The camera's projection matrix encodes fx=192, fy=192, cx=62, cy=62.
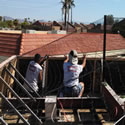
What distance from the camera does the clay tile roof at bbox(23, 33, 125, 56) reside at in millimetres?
7561

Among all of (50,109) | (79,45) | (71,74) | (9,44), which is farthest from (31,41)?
(50,109)

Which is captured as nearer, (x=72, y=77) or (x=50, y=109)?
(x=50, y=109)

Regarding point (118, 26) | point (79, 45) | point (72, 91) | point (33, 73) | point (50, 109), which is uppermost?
point (118, 26)

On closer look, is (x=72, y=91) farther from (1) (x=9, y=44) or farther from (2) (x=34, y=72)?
(1) (x=9, y=44)

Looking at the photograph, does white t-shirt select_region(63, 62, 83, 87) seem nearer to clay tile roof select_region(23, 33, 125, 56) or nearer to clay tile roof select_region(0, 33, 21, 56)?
clay tile roof select_region(23, 33, 125, 56)

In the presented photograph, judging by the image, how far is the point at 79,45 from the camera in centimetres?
880

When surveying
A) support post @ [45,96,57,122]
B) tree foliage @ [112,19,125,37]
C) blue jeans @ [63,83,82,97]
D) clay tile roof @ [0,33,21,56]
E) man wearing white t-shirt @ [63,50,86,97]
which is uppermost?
tree foliage @ [112,19,125,37]

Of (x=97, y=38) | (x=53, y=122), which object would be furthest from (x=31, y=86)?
(x=97, y=38)

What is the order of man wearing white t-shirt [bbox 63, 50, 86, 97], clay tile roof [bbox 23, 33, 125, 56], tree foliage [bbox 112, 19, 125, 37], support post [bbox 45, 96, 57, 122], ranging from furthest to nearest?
clay tile roof [bbox 23, 33, 125, 56], tree foliage [bbox 112, 19, 125, 37], man wearing white t-shirt [bbox 63, 50, 86, 97], support post [bbox 45, 96, 57, 122]

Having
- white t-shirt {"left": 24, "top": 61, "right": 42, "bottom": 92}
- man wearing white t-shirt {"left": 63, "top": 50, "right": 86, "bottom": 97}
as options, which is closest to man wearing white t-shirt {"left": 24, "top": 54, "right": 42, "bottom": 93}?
white t-shirt {"left": 24, "top": 61, "right": 42, "bottom": 92}

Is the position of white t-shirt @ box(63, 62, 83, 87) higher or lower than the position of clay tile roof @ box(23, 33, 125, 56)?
lower

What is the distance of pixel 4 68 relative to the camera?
15.1 feet

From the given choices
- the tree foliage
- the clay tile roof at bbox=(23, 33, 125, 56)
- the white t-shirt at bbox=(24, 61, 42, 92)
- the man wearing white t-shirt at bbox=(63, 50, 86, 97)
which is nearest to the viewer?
the man wearing white t-shirt at bbox=(63, 50, 86, 97)

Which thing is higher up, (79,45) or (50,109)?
(79,45)
